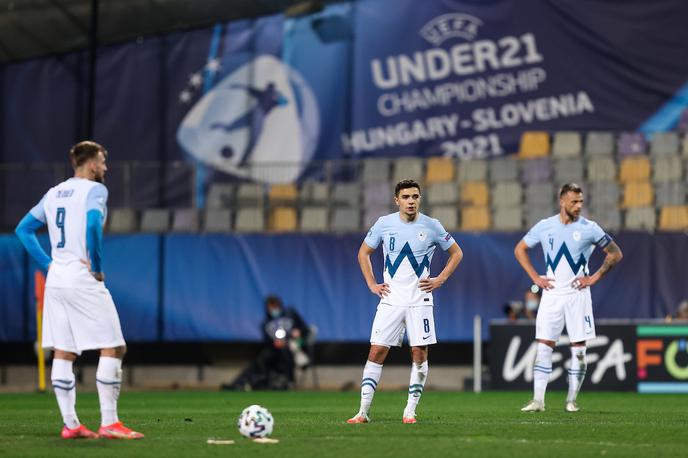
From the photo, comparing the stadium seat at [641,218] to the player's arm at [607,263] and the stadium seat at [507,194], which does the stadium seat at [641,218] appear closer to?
the stadium seat at [507,194]

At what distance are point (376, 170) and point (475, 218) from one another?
2.45m

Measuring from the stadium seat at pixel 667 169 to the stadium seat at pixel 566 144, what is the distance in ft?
5.83

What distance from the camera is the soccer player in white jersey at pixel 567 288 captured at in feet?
Result: 48.4

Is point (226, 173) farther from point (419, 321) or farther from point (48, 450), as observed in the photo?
point (48, 450)

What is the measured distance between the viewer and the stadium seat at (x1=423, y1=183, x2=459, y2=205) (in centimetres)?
2752

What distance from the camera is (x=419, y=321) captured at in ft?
41.1

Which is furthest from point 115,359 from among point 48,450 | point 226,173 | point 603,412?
point 226,173

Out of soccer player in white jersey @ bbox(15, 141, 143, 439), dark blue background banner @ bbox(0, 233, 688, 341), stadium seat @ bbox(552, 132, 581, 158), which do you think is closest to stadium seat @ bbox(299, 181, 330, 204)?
dark blue background banner @ bbox(0, 233, 688, 341)

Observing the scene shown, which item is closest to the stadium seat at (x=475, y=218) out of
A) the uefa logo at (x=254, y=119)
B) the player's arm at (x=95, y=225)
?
the uefa logo at (x=254, y=119)

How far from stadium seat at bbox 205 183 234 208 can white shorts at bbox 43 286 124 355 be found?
1805cm

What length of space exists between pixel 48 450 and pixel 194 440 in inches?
51.4

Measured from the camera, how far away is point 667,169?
26953 millimetres

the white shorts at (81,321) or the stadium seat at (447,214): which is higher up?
the stadium seat at (447,214)

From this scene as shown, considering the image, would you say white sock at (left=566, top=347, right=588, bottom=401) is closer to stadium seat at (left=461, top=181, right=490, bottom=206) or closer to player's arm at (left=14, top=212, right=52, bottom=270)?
player's arm at (left=14, top=212, right=52, bottom=270)
